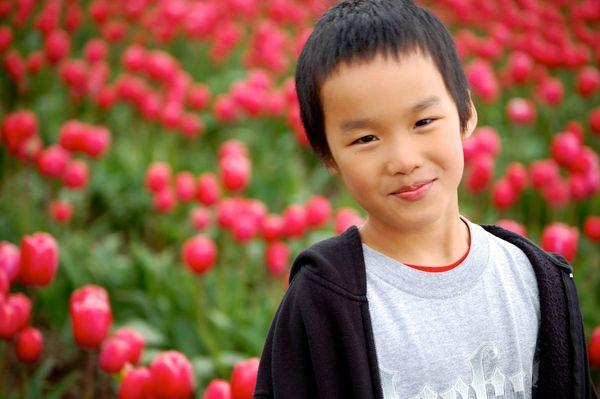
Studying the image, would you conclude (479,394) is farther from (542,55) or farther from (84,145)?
(542,55)

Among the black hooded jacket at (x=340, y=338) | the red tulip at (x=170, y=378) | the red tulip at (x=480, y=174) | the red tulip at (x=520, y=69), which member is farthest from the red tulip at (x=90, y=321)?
the red tulip at (x=520, y=69)

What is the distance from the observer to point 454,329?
4.53ft

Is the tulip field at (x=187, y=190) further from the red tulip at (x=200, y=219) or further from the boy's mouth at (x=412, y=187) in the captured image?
the boy's mouth at (x=412, y=187)

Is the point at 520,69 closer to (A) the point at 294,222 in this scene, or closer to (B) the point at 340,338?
(A) the point at 294,222

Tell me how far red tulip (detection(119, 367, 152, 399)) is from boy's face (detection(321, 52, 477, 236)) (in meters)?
0.78

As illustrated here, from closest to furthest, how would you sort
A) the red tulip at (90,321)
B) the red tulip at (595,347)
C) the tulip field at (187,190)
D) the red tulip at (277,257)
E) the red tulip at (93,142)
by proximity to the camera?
the red tulip at (90,321)
the red tulip at (595,347)
the tulip field at (187,190)
the red tulip at (277,257)
the red tulip at (93,142)

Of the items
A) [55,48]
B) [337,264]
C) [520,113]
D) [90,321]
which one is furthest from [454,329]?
[55,48]

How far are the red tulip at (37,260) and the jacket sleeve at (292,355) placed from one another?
1.04 metres

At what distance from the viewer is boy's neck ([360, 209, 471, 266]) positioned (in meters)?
1.43

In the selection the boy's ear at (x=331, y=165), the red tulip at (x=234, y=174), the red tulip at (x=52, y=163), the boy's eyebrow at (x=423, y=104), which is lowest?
the boy's ear at (x=331, y=165)

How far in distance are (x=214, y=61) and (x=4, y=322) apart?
382 cm

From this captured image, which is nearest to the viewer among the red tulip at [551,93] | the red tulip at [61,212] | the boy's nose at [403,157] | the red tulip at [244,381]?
the boy's nose at [403,157]

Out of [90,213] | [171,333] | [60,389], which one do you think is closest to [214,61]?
[90,213]

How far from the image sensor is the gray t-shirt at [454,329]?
4.47 ft
